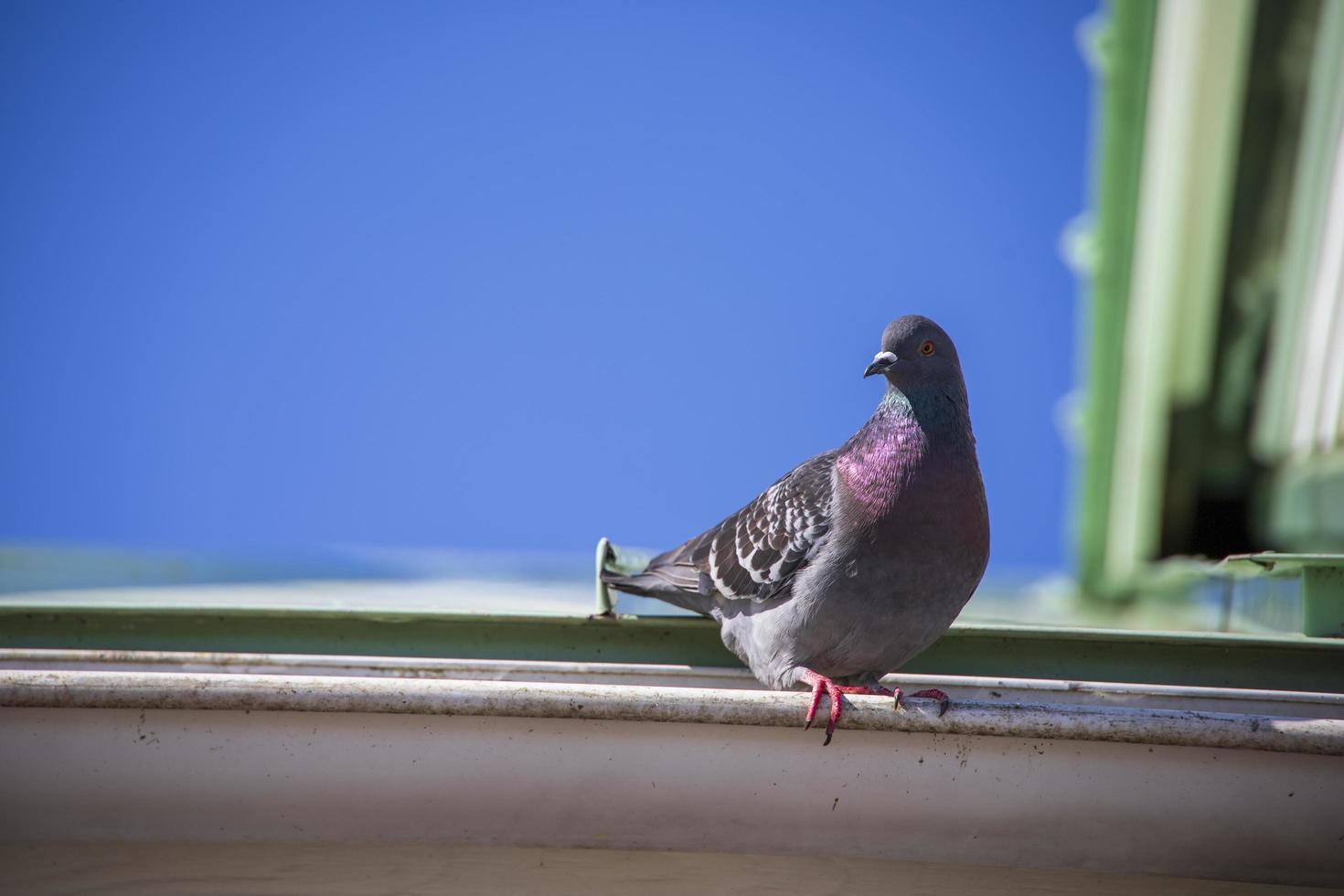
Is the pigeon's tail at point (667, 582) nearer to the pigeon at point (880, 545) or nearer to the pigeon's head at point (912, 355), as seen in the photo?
the pigeon at point (880, 545)

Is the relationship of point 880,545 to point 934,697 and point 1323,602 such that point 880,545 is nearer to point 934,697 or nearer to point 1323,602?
point 934,697

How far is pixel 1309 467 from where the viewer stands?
6.79 m

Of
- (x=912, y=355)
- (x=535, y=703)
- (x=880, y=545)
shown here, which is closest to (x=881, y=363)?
(x=912, y=355)

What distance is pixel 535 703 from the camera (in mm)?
2904

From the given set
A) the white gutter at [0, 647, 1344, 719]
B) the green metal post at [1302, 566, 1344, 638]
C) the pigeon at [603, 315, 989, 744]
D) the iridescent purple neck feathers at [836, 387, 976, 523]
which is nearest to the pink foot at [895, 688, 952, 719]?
the pigeon at [603, 315, 989, 744]

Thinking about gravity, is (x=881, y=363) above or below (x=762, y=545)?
above

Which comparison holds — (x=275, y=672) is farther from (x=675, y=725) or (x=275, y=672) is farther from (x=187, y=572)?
(x=187, y=572)

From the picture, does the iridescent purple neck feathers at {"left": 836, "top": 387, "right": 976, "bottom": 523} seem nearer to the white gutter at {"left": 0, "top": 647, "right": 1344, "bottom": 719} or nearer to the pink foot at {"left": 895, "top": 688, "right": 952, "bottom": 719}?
the pink foot at {"left": 895, "top": 688, "right": 952, "bottom": 719}

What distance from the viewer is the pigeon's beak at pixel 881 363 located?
338 cm

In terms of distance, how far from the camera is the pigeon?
327 cm

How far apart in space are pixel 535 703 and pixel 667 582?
44.8 inches

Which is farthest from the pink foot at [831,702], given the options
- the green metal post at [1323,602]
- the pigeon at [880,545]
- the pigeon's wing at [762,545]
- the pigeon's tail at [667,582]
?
the green metal post at [1323,602]

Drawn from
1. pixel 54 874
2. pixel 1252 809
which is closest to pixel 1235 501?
pixel 1252 809

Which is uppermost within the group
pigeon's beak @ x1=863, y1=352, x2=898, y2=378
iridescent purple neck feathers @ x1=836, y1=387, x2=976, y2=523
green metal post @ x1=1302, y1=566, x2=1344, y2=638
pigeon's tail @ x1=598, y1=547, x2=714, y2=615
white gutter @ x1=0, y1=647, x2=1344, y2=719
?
pigeon's beak @ x1=863, y1=352, x2=898, y2=378
